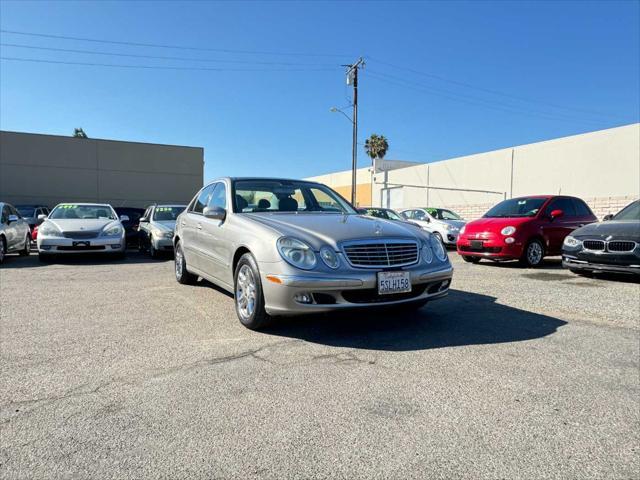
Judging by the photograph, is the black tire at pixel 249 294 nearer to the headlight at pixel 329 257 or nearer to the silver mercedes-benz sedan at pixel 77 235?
the headlight at pixel 329 257

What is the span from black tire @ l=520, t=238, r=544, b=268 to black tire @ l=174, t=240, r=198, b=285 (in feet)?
21.5

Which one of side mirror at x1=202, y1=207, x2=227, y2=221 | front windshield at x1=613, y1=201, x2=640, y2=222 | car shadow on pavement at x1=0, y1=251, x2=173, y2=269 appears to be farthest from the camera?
car shadow on pavement at x1=0, y1=251, x2=173, y2=269

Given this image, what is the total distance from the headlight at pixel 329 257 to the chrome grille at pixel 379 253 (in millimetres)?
121

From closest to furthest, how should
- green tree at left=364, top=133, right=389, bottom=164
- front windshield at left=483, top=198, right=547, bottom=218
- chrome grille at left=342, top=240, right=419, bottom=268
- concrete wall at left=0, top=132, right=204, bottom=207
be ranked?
chrome grille at left=342, top=240, right=419, bottom=268 < front windshield at left=483, top=198, right=547, bottom=218 < concrete wall at left=0, top=132, right=204, bottom=207 < green tree at left=364, top=133, right=389, bottom=164

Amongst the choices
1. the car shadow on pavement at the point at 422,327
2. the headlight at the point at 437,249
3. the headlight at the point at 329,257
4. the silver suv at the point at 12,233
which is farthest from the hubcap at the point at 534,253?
the silver suv at the point at 12,233

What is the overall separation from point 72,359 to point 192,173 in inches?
1012

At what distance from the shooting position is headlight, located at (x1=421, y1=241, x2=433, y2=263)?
4571 millimetres

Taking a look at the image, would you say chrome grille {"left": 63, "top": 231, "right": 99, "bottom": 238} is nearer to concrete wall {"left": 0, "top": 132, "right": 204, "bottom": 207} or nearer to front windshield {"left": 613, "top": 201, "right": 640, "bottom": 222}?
front windshield {"left": 613, "top": 201, "right": 640, "bottom": 222}

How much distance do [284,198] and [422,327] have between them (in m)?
2.29

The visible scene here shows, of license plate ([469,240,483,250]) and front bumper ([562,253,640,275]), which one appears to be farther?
license plate ([469,240,483,250])

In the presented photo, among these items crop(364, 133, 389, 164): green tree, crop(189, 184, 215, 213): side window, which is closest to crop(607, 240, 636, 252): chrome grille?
crop(189, 184, 215, 213): side window

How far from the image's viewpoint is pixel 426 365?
137 inches

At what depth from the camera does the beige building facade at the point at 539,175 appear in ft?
62.1

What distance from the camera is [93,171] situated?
84.8ft
